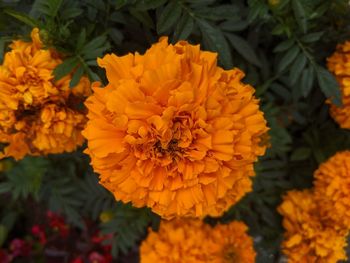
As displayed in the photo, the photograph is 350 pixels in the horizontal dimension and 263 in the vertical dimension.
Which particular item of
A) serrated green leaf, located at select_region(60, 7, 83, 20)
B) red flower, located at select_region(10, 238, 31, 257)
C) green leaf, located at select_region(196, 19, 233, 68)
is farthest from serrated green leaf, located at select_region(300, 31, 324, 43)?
red flower, located at select_region(10, 238, 31, 257)

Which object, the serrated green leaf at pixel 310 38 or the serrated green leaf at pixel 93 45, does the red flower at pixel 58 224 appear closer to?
the serrated green leaf at pixel 93 45

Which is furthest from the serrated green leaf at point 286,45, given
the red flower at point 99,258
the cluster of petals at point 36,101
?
the red flower at point 99,258

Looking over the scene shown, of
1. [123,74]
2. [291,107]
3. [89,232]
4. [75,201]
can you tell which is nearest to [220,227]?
[291,107]

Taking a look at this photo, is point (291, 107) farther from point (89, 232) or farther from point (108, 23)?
point (89, 232)

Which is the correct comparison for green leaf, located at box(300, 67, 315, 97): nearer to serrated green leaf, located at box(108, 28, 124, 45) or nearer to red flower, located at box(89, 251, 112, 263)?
serrated green leaf, located at box(108, 28, 124, 45)

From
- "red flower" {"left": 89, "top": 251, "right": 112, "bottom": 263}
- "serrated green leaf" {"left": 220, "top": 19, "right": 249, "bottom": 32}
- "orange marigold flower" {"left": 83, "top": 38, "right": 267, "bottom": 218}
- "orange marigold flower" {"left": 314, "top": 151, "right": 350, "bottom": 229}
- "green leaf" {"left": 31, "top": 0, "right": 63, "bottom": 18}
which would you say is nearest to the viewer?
"orange marigold flower" {"left": 83, "top": 38, "right": 267, "bottom": 218}

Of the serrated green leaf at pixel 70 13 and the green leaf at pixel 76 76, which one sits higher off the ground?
the serrated green leaf at pixel 70 13

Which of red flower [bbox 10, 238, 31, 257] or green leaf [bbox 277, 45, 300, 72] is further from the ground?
green leaf [bbox 277, 45, 300, 72]
